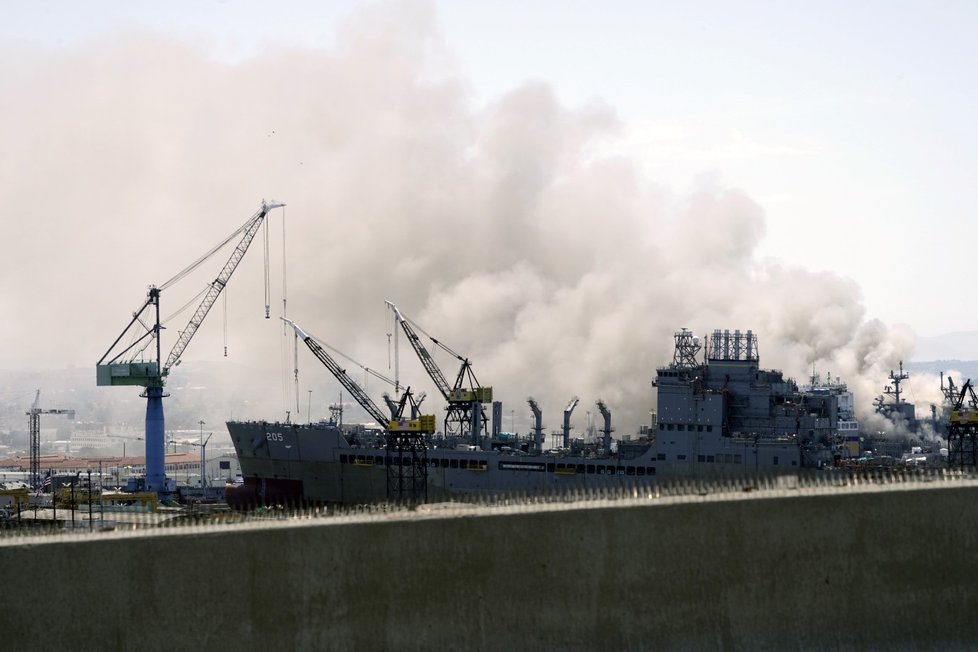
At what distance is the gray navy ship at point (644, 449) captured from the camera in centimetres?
8675

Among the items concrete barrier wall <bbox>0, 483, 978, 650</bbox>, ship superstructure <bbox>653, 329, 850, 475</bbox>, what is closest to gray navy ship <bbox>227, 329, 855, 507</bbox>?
ship superstructure <bbox>653, 329, 850, 475</bbox>

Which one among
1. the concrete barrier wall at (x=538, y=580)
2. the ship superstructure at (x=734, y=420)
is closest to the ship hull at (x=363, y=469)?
the ship superstructure at (x=734, y=420)

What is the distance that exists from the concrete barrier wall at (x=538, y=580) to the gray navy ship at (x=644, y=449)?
1609 inches

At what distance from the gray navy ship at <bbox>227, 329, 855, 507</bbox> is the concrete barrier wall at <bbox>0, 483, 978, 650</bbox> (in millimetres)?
40871

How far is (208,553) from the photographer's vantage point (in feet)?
133

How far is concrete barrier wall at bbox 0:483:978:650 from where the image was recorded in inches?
1567

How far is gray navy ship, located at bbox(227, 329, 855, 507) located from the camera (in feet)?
285

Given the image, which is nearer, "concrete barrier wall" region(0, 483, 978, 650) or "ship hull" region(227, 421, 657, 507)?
"concrete barrier wall" region(0, 483, 978, 650)

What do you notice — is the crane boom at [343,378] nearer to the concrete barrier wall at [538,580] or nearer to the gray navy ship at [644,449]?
the gray navy ship at [644,449]

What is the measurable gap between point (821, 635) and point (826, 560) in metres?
2.46

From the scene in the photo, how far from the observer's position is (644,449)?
293 ft

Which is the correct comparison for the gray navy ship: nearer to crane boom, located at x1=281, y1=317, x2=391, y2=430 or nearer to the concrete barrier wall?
crane boom, located at x1=281, y1=317, x2=391, y2=430

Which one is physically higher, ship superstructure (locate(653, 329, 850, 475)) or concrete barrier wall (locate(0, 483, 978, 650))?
ship superstructure (locate(653, 329, 850, 475))

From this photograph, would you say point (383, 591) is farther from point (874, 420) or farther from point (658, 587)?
point (874, 420)
